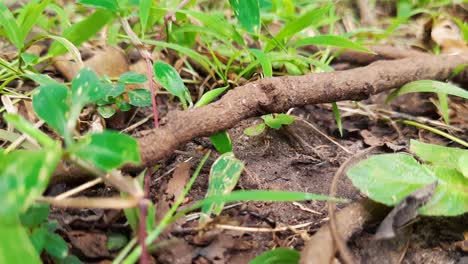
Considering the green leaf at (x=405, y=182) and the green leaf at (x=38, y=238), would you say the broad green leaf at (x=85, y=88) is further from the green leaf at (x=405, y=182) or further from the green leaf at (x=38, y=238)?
the green leaf at (x=405, y=182)

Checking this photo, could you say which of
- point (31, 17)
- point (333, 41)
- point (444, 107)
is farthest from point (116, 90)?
point (444, 107)

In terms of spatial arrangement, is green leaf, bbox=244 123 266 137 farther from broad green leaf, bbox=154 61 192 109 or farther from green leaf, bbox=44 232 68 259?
green leaf, bbox=44 232 68 259

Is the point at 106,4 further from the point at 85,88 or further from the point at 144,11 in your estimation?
the point at 85,88

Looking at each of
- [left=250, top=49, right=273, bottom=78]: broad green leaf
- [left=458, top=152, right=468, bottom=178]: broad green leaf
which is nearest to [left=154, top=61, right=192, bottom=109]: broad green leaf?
[left=250, top=49, right=273, bottom=78]: broad green leaf

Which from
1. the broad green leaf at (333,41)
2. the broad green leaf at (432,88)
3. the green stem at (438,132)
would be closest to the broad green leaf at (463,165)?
the green stem at (438,132)

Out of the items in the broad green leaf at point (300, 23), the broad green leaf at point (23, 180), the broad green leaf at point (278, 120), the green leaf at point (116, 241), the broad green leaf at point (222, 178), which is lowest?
the green leaf at point (116, 241)

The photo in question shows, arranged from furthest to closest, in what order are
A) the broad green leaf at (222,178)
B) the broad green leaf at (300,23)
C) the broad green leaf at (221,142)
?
the broad green leaf at (300,23) → the broad green leaf at (221,142) → the broad green leaf at (222,178)
